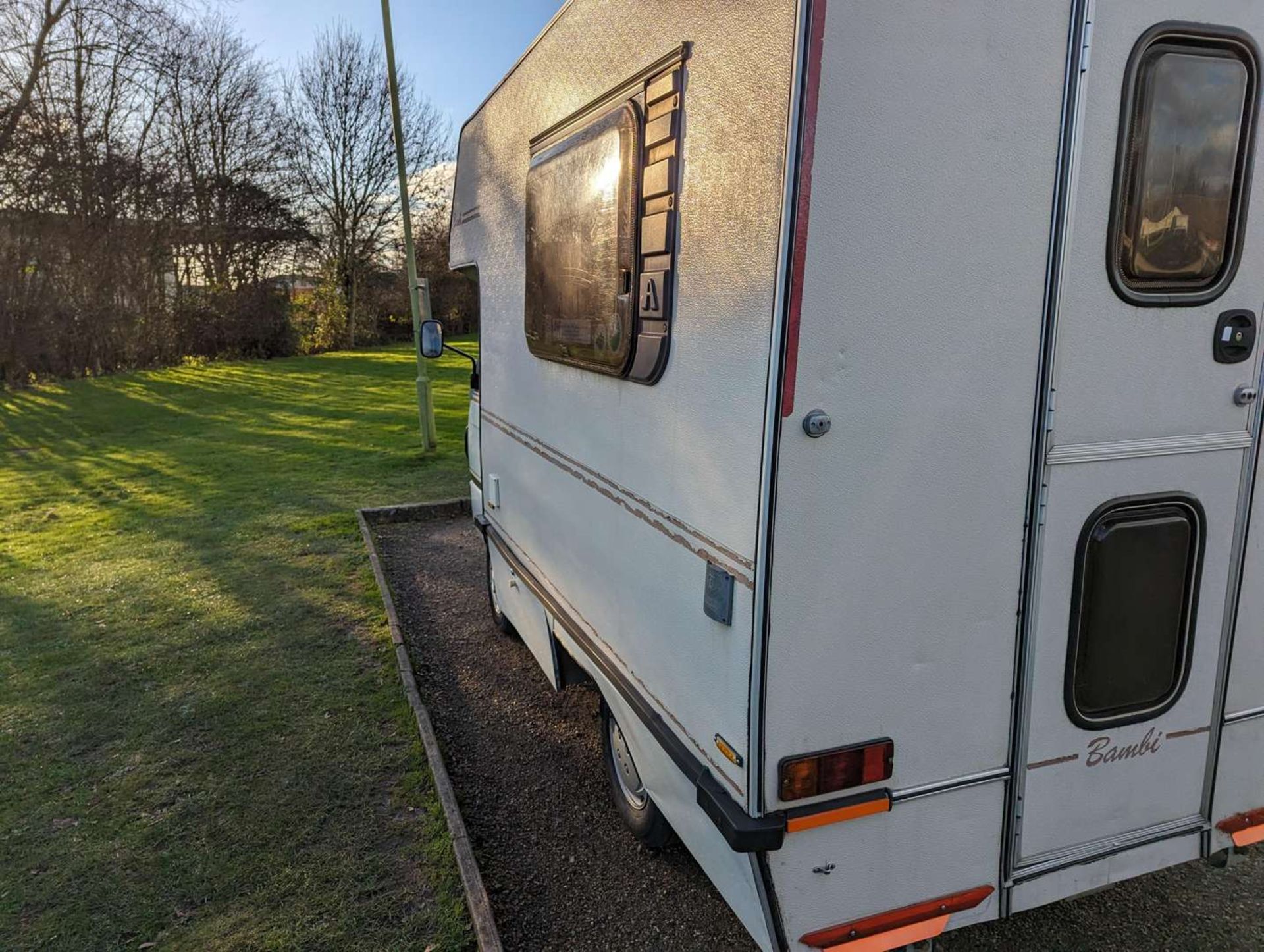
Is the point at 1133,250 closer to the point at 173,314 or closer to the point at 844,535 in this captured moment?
the point at 844,535

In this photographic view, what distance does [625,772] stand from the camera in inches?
130

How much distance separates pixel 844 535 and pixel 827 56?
102 cm

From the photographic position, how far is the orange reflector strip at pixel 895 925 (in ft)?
6.76

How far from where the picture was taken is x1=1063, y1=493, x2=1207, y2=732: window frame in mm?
2090

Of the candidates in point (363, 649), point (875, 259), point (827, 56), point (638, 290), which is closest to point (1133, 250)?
point (875, 259)

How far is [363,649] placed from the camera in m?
5.13

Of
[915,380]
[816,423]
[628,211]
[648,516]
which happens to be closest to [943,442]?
[915,380]

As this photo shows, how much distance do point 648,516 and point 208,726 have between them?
3067 mm

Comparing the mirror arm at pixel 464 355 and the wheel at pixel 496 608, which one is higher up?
the mirror arm at pixel 464 355

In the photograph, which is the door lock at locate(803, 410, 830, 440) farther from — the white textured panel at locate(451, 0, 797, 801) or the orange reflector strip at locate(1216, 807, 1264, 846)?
the orange reflector strip at locate(1216, 807, 1264, 846)

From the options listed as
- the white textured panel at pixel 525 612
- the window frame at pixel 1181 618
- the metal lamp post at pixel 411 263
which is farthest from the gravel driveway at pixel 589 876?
the metal lamp post at pixel 411 263

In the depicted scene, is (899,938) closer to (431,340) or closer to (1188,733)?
(1188,733)

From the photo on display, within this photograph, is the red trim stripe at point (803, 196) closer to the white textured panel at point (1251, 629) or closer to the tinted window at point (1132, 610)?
the tinted window at point (1132, 610)

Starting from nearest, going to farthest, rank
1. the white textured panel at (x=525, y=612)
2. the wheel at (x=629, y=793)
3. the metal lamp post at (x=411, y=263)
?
the wheel at (x=629, y=793)
the white textured panel at (x=525, y=612)
the metal lamp post at (x=411, y=263)
